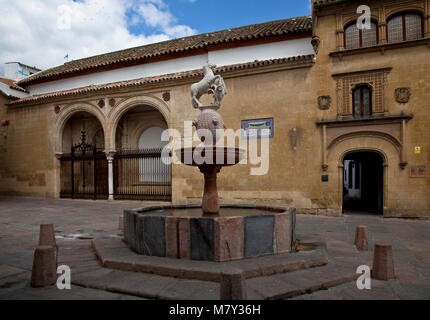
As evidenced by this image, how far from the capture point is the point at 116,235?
7398 millimetres

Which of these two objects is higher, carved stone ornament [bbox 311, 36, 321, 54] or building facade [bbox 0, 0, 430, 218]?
carved stone ornament [bbox 311, 36, 321, 54]

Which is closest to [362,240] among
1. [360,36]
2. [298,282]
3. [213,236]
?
[298,282]

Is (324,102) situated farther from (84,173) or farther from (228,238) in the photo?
(84,173)

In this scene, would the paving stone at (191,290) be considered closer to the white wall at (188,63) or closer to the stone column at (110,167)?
the white wall at (188,63)

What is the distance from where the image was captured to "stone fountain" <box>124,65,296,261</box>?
4.71 metres

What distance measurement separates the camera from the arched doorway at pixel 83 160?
17.2 metres

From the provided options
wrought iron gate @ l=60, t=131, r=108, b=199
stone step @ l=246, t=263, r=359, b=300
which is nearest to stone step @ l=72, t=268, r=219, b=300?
stone step @ l=246, t=263, r=359, b=300

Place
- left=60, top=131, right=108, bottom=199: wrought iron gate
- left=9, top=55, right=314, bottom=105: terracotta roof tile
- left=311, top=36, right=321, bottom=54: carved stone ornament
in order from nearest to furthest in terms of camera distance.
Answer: left=311, top=36, right=321, bottom=54: carved stone ornament < left=9, top=55, right=314, bottom=105: terracotta roof tile < left=60, top=131, right=108, bottom=199: wrought iron gate

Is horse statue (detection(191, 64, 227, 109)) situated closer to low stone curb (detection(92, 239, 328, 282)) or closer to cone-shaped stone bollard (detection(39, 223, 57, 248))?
low stone curb (detection(92, 239, 328, 282))

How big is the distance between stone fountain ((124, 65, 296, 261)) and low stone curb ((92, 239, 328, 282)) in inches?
5.9

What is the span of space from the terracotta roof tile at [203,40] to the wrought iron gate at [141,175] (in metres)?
4.98

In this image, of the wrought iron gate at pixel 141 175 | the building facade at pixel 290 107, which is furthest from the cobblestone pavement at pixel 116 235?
the wrought iron gate at pixel 141 175

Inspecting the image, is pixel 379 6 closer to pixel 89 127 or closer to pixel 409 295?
pixel 409 295
